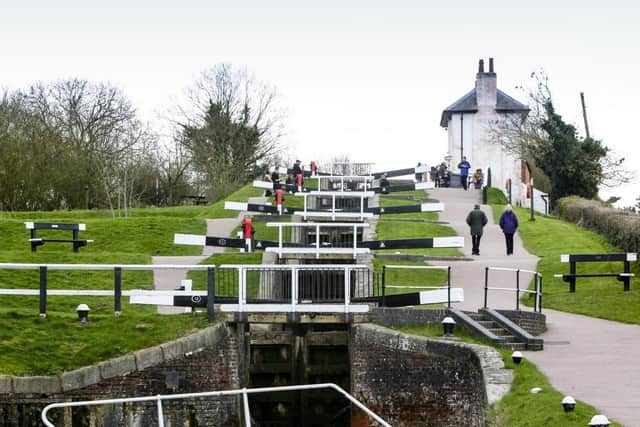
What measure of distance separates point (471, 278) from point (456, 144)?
33.8 meters

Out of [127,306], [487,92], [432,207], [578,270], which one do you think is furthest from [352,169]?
[127,306]

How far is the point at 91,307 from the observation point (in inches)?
981

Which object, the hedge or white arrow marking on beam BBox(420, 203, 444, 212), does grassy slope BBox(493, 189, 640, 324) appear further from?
white arrow marking on beam BBox(420, 203, 444, 212)

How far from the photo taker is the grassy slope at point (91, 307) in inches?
779

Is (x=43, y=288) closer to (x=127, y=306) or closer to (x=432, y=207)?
(x=127, y=306)

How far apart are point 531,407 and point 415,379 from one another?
4.62 metres

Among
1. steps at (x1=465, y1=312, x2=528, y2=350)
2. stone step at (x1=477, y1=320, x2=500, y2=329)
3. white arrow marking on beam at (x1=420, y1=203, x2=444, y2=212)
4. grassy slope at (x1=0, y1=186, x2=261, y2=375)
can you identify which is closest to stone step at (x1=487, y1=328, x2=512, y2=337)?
steps at (x1=465, y1=312, x2=528, y2=350)

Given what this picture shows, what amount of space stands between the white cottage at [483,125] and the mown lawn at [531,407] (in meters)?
43.1

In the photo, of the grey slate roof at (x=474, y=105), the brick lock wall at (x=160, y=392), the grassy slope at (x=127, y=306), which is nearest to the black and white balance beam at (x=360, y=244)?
the grassy slope at (x=127, y=306)

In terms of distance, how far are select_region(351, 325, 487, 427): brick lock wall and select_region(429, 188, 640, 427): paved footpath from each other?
1.19 meters

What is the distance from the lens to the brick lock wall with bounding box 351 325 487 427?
61.9 ft

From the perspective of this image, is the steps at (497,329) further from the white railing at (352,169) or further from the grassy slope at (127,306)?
the white railing at (352,169)

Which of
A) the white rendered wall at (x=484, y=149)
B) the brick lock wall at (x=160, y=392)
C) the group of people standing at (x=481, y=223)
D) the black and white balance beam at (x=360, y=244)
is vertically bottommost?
the brick lock wall at (x=160, y=392)

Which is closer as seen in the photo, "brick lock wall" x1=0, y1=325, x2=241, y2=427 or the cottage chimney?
"brick lock wall" x1=0, y1=325, x2=241, y2=427
